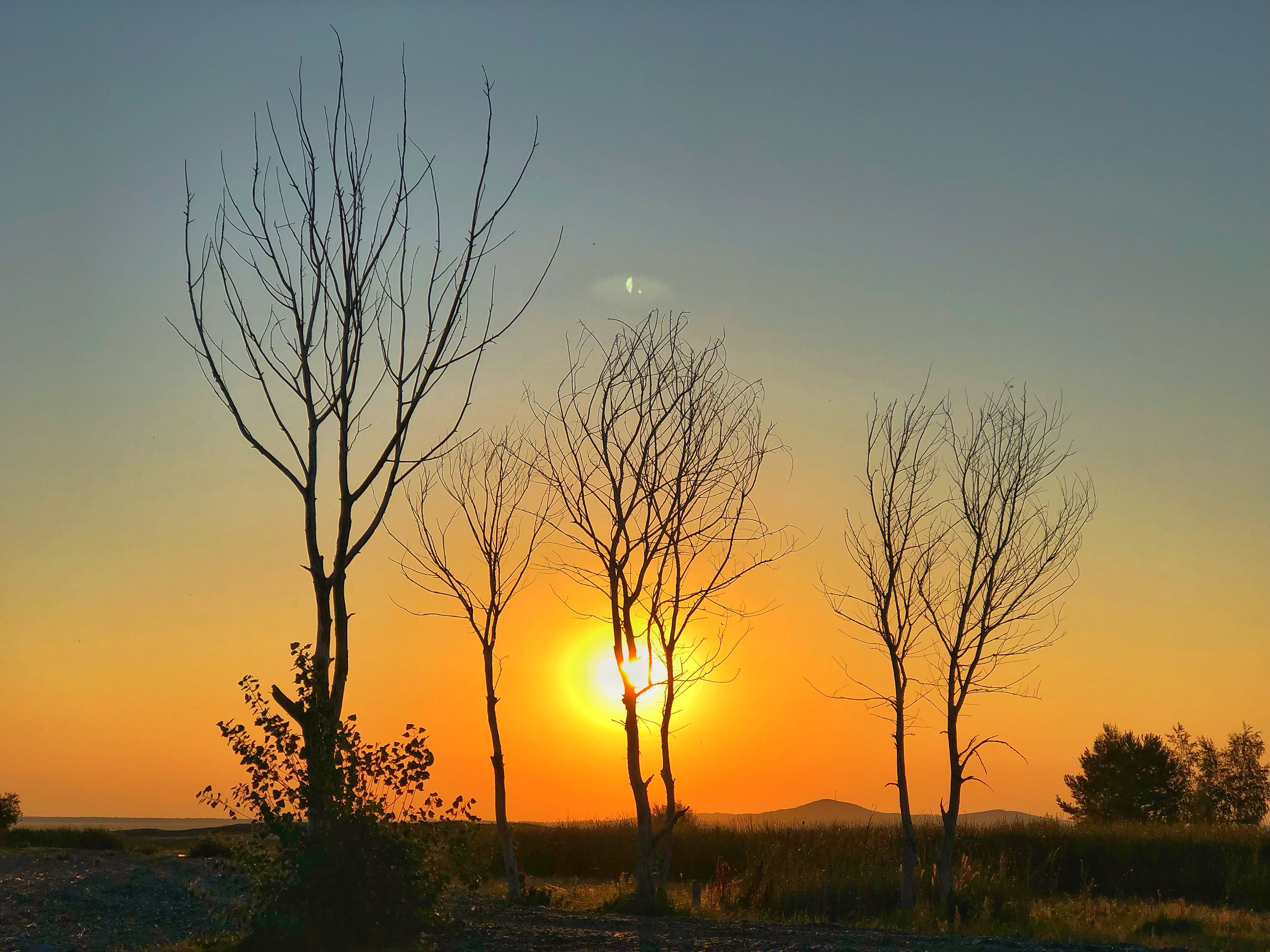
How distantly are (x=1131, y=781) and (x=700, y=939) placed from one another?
157 ft

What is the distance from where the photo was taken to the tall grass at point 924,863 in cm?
1638

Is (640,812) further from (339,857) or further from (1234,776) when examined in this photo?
(1234,776)

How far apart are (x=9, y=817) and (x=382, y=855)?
3330 centimetres

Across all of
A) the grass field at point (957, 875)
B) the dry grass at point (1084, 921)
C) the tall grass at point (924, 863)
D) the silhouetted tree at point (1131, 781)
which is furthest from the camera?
the silhouetted tree at point (1131, 781)

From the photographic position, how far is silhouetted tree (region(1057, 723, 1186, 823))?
49.6 metres

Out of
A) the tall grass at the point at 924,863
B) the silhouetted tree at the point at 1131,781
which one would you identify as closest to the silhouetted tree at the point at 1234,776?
the silhouetted tree at the point at 1131,781

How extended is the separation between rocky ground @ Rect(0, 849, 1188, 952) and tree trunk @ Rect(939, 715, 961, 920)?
3014mm

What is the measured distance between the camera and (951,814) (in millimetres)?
14789

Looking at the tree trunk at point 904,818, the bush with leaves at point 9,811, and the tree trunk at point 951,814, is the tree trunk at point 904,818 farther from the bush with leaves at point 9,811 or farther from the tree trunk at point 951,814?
the bush with leaves at point 9,811

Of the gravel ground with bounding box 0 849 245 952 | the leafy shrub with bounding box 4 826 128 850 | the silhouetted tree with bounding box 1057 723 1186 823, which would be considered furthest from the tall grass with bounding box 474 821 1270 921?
the silhouetted tree with bounding box 1057 723 1186 823

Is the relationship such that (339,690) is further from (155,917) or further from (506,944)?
(155,917)

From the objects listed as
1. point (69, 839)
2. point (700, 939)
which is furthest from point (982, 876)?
point (69, 839)

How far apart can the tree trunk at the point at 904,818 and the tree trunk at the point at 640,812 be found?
3.68 metres

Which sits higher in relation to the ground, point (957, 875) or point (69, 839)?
point (957, 875)
